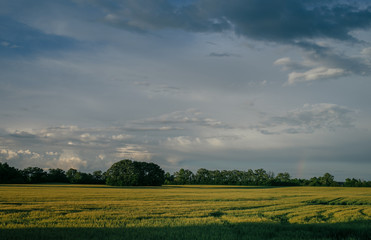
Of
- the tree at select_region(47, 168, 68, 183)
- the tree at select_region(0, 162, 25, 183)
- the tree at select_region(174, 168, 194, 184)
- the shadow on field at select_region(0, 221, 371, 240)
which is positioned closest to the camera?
the shadow on field at select_region(0, 221, 371, 240)

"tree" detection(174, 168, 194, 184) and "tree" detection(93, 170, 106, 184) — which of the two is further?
"tree" detection(174, 168, 194, 184)

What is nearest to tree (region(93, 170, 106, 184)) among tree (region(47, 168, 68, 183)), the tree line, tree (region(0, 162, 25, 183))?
the tree line

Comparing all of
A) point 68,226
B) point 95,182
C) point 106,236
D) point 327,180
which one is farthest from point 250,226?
point 327,180

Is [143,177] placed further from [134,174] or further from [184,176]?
[184,176]

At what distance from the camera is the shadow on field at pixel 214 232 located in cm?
1533

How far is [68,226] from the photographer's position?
17.7 metres

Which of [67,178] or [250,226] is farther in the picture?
[67,178]

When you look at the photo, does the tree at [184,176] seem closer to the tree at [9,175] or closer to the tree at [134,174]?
the tree at [134,174]

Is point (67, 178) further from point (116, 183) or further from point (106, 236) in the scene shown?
point (106, 236)

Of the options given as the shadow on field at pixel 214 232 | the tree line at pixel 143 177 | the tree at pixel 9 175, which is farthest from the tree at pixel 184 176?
the shadow on field at pixel 214 232

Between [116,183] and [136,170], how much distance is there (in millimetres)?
9088

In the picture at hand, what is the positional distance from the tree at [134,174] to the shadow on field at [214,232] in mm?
97640

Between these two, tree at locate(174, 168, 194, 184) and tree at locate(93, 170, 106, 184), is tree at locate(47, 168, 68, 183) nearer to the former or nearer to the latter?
tree at locate(93, 170, 106, 184)

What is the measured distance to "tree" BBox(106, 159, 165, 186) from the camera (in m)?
114
